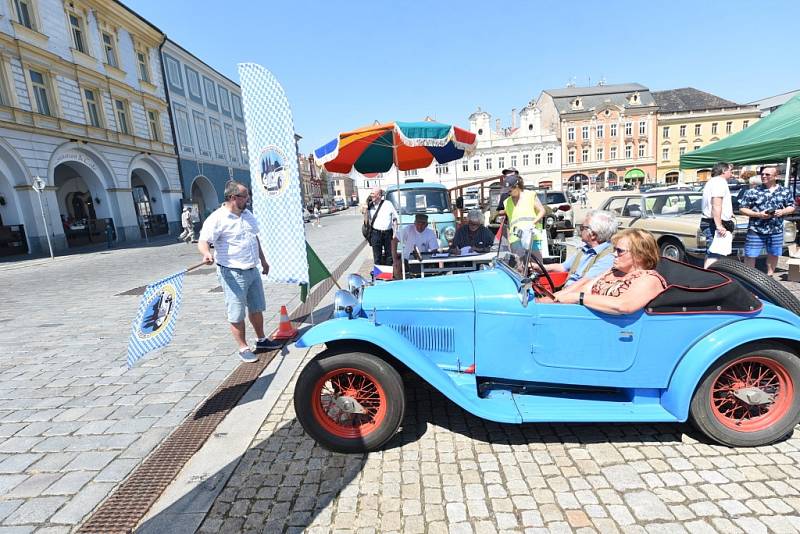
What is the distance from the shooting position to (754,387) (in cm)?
242

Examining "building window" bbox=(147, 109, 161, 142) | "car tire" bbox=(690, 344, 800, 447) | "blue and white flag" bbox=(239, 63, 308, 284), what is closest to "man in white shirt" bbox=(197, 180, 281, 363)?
"blue and white flag" bbox=(239, 63, 308, 284)

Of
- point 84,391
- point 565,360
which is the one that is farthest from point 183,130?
point 565,360

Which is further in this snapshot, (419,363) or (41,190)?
(41,190)

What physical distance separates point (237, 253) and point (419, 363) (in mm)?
2390

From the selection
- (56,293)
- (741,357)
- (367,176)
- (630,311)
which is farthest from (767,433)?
(56,293)

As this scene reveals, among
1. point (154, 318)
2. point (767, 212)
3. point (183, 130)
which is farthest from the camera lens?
point (183, 130)

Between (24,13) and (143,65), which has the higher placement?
(143,65)

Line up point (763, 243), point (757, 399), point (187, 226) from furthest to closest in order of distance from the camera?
1. point (187, 226)
2. point (763, 243)
3. point (757, 399)

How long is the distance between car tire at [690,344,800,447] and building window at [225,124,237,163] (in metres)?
34.9

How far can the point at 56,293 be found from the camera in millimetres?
8078

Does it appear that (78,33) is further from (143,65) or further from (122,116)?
(143,65)

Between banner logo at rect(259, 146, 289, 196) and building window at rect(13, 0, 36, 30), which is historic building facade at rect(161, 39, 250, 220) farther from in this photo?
banner logo at rect(259, 146, 289, 196)

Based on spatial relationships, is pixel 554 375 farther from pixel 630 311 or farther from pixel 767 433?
pixel 767 433

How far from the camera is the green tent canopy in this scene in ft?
20.8
